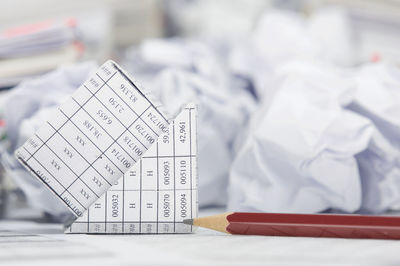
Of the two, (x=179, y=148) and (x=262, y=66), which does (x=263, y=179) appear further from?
(x=262, y=66)

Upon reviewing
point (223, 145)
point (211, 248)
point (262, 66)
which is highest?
point (262, 66)

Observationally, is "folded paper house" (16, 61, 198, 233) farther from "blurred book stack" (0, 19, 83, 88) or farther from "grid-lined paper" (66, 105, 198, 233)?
"blurred book stack" (0, 19, 83, 88)

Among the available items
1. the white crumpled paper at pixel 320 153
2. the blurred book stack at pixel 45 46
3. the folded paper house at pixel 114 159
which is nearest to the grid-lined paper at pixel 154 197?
the folded paper house at pixel 114 159

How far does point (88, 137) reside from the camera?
0.47m

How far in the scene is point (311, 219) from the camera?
435mm

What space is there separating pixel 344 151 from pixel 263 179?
0.33ft

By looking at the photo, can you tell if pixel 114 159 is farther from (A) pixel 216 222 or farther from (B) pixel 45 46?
(B) pixel 45 46

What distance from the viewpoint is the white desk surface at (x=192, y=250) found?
1.10ft

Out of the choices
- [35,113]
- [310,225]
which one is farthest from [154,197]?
[35,113]

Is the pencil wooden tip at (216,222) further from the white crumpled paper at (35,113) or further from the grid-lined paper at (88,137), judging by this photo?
the white crumpled paper at (35,113)

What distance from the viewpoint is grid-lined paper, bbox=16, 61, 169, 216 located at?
1.55ft

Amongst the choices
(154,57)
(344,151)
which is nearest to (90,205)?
(344,151)

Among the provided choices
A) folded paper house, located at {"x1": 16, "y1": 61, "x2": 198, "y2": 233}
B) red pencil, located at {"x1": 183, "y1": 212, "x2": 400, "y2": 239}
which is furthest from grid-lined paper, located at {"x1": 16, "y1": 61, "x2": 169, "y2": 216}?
red pencil, located at {"x1": 183, "y1": 212, "x2": 400, "y2": 239}

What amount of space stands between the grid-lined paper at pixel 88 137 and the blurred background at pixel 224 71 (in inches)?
6.7
